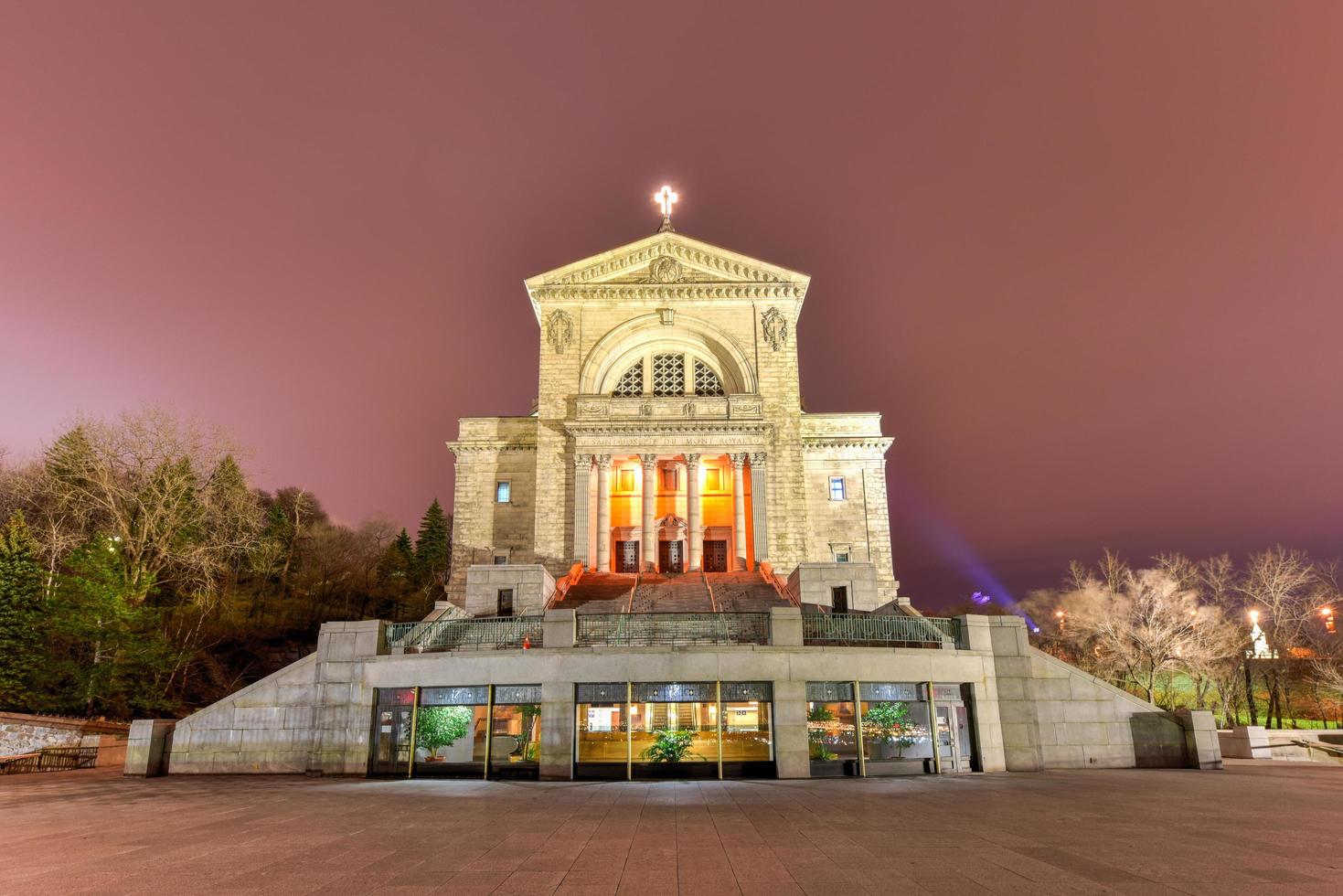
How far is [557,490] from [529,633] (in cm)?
2511

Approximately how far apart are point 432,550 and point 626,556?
35858 mm

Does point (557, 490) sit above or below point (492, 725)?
above

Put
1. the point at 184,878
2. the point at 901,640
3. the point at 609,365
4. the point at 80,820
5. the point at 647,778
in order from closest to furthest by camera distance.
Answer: the point at 184,878 < the point at 80,820 < the point at 647,778 < the point at 901,640 < the point at 609,365

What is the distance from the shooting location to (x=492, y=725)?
776 inches

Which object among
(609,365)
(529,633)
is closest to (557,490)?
(609,365)

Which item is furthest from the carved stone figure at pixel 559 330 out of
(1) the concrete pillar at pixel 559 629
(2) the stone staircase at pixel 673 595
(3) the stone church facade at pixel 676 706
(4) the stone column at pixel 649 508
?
(1) the concrete pillar at pixel 559 629

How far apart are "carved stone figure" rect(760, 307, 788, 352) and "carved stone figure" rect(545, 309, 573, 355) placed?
1195cm

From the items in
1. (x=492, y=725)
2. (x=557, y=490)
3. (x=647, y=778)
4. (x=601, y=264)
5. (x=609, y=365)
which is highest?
(x=601, y=264)

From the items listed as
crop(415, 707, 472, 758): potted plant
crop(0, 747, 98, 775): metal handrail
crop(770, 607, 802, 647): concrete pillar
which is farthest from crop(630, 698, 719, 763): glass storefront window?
crop(0, 747, 98, 775): metal handrail

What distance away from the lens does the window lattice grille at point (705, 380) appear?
49.9m

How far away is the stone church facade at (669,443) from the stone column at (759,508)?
72mm

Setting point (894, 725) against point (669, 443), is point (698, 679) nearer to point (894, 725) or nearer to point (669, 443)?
point (894, 725)

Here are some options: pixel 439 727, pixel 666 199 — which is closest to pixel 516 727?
pixel 439 727

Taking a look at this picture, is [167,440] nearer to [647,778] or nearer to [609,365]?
[609,365]
